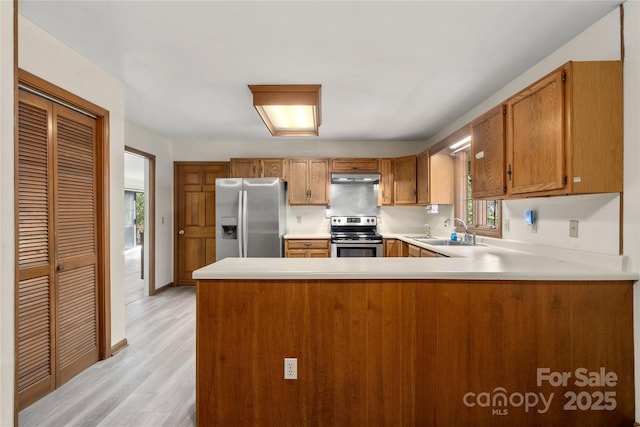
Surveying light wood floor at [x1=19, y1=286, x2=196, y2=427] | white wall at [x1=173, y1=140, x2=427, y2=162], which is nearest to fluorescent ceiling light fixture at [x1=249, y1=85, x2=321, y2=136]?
white wall at [x1=173, y1=140, x2=427, y2=162]

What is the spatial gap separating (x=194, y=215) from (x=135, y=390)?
10.7 ft

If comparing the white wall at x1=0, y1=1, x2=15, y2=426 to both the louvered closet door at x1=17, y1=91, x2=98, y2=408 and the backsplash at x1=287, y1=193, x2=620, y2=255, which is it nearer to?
the louvered closet door at x1=17, y1=91, x2=98, y2=408

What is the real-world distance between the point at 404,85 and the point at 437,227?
2467mm

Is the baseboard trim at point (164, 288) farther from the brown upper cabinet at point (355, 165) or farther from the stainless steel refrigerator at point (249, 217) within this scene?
the brown upper cabinet at point (355, 165)

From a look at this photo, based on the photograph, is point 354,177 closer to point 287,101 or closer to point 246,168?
point 246,168

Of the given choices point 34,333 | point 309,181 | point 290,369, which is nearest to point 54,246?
point 34,333

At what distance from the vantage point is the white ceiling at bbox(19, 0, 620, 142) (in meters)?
1.79

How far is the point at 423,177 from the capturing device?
4316 millimetres

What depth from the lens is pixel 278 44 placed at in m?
2.14

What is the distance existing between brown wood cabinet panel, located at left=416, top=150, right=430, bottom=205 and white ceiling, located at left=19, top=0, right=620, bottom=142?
102 centimetres

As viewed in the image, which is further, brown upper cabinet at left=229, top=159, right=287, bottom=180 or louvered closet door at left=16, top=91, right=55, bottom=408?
brown upper cabinet at left=229, top=159, right=287, bottom=180

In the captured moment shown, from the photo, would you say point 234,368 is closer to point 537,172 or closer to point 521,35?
point 537,172

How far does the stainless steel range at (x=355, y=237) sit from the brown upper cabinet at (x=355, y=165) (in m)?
0.74

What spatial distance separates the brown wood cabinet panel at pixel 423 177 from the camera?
13.6ft
